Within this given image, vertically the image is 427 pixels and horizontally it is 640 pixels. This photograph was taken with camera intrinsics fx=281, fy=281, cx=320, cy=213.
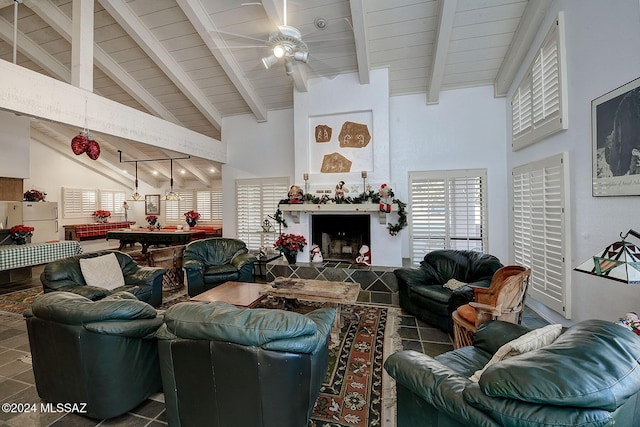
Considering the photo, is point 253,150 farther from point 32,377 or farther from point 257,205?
point 32,377

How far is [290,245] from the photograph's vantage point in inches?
204

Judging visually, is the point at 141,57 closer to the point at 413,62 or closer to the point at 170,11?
the point at 170,11

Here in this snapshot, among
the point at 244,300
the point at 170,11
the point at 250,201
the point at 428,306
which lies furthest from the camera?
the point at 250,201

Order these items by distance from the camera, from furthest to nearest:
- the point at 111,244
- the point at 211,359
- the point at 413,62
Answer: the point at 111,244 → the point at 413,62 → the point at 211,359

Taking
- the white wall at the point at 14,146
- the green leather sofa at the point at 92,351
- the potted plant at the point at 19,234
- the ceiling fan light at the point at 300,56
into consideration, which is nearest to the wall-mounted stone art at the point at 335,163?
the ceiling fan light at the point at 300,56

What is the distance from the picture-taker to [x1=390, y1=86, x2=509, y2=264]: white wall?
504cm

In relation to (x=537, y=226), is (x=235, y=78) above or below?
above

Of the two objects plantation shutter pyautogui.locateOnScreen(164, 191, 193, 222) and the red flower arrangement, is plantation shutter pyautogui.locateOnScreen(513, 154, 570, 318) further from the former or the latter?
the red flower arrangement

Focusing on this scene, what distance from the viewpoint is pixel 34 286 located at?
5.26m

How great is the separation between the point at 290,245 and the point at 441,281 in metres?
2.60

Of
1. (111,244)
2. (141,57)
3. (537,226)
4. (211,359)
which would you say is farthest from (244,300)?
(111,244)

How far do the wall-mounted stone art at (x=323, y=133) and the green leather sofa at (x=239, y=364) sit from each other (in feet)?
13.9

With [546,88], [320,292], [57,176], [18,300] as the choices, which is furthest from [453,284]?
[57,176]

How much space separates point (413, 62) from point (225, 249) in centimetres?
465
